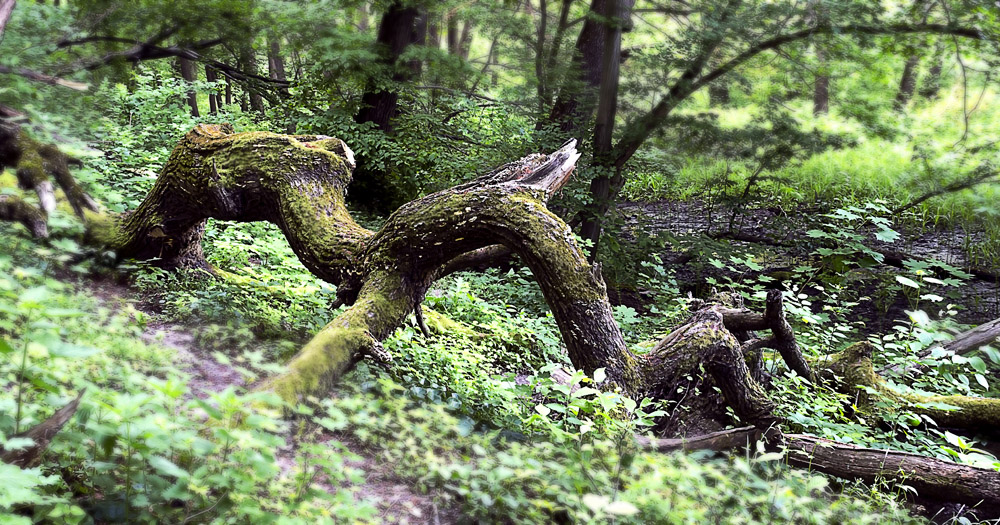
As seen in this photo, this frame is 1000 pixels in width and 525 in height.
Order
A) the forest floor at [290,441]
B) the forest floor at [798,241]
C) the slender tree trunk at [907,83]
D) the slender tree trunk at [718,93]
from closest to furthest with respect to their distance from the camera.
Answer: the forest floor at [290,441]
the slender tree trunk at [718,93]
the slender tree trunk at [907,83]
the forest floor at [798,241]

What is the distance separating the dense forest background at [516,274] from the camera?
1.87 m

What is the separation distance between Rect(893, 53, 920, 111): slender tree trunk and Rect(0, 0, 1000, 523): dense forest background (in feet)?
0.19

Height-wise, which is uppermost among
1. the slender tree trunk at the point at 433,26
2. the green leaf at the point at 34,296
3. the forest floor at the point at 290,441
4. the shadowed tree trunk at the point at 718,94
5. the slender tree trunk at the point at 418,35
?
the slender tree trunk at the point at 433,26

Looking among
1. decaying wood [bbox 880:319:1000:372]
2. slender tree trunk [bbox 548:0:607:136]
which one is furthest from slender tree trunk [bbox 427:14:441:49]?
decaying wood [bbox 880:319:1000:372]

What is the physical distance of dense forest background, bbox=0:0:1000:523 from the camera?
187 centimetres

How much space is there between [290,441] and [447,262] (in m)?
1.73

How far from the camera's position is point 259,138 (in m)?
4.07

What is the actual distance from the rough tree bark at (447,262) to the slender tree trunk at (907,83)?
4.47 m

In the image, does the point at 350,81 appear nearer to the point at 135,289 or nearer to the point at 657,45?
the point at 657,45

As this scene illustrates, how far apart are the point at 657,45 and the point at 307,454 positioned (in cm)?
669

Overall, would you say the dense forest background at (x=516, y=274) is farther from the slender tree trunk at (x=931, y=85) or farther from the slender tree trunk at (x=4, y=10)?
the slender tree trunk at (x=931, y=85)

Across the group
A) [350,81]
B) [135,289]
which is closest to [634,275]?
[350,81]

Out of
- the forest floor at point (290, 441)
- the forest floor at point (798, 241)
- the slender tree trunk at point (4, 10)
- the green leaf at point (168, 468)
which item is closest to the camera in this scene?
the green leaf at point (168, 468)

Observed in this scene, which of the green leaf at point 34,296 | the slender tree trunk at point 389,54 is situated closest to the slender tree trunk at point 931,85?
the slender tree trunk at point 389,54
